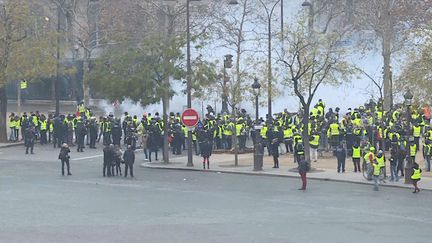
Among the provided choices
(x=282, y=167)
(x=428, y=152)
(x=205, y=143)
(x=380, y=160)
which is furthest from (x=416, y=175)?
(x=205, y=143)

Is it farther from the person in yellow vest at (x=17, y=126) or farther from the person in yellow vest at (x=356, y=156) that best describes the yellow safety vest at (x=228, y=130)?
the person in yellow vest at (x=17, y=126)

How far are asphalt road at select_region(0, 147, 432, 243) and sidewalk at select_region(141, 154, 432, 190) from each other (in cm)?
100

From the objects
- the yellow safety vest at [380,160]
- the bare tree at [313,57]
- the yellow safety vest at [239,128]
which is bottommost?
the yellow safety vest at [380,160]

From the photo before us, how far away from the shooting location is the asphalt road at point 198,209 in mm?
15484

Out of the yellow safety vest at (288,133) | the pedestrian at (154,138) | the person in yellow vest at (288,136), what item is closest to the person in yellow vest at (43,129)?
the pedestrian at (154,138)

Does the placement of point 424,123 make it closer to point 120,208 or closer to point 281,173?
point 281,173

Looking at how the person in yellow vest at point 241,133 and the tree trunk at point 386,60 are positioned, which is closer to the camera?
the person in yellow vest at point 241,133

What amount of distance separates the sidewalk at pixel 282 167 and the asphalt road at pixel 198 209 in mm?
1001

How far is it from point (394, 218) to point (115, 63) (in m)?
17.2

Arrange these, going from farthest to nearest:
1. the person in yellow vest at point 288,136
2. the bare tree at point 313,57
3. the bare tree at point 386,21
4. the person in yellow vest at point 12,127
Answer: the person in yellow vest at point 12,127 → the bare tree at point 386,21 → the person in yellow vest at point 288,136 → the bare tree at point 313,57

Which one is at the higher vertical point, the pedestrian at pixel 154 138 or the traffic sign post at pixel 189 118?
the traffic sign post at pixel 189 118

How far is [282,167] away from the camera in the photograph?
31.1 meters

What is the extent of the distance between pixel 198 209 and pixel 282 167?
12.2 metres

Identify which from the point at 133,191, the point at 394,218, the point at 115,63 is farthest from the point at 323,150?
the point at 394,218
